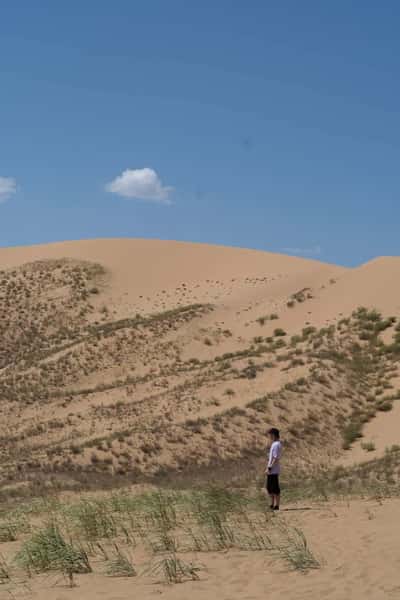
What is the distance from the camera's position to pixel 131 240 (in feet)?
218

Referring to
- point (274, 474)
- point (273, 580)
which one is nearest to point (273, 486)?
point (274, 474)

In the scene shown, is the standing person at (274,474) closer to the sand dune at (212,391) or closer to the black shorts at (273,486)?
the black shorts at (273,486)

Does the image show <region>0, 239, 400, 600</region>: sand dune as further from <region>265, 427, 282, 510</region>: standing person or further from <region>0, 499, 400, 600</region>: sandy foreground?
<region>265, 427, 282, 510</region>: standing person

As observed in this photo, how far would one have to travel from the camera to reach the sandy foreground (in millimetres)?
7656

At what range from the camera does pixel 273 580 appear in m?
8.13

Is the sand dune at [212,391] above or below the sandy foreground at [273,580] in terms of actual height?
above

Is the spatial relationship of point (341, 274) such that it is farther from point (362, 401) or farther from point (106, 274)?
point (362, 401)

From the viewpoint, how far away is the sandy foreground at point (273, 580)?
766 cm

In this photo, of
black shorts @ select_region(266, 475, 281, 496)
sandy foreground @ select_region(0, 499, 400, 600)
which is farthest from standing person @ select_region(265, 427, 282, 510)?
sandy foreground @ select_region(0, 499, 400, 600)

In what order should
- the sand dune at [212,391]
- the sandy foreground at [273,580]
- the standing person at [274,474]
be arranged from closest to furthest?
the sandy foreground at [273,580] < the sand dune at [212,391] < the standing person at [274,474]

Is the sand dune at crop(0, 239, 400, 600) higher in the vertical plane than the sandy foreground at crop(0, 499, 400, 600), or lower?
higher

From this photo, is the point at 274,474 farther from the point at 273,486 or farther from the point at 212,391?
the point at 212,391

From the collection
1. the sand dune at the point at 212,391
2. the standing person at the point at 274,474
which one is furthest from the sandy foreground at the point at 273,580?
the standing person at the point at 274,474

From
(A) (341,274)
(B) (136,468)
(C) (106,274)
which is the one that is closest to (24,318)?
(C) (106,274)
